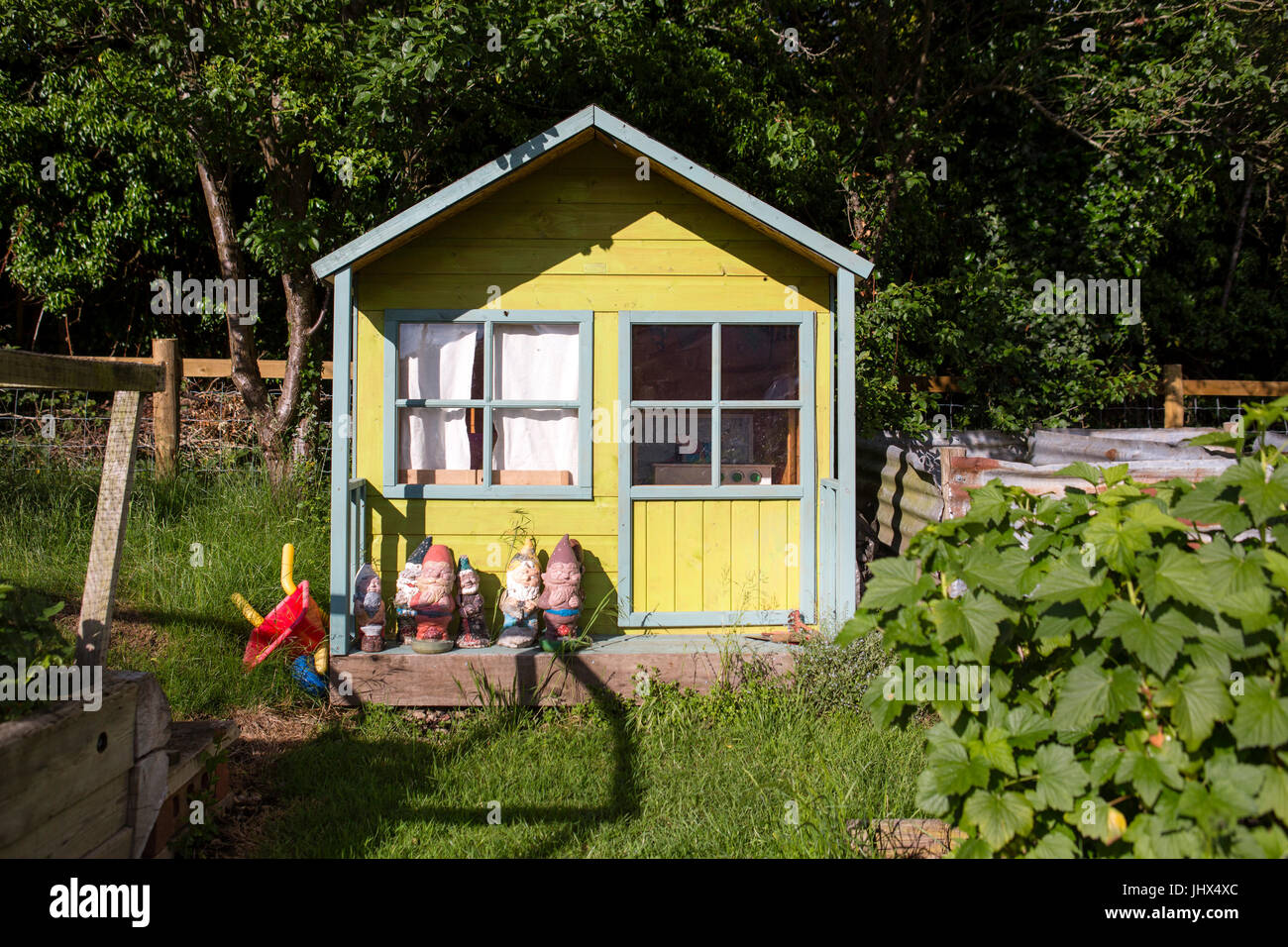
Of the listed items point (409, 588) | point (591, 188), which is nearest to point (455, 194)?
point (591, 188)

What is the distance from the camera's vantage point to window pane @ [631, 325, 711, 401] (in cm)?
588

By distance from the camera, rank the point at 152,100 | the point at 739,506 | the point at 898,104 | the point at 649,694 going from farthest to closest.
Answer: the point at 898,104
the point at 152,100
the point at 739,506
the point at 649,694

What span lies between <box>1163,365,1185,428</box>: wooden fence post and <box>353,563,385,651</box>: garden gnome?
837cm

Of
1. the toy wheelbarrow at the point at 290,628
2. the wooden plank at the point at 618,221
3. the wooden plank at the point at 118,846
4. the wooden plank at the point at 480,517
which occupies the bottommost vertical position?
the wooden plank at the point at 118,846

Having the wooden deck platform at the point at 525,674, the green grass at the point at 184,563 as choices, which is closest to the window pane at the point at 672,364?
the wooden deck platform at the point at 525,674

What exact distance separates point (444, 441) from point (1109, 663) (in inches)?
175

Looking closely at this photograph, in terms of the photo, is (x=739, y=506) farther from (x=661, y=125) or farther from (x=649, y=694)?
(x=661, y=125)

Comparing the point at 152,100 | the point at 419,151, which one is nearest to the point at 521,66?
the point at 419,151

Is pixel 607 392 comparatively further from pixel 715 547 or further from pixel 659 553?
pixel 715 547

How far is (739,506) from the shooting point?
5875mm

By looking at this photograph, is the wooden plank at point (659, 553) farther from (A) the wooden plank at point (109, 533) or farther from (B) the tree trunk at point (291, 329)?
(B) the tree trunk at point (291, 329)

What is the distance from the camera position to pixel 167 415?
822 cm

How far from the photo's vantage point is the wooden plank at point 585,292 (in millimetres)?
5793
